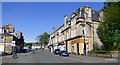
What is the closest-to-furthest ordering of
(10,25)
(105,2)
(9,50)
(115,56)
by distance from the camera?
(115,56)
(105,2)
(9,50)
(10,25)

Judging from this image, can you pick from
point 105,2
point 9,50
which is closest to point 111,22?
point 105,2

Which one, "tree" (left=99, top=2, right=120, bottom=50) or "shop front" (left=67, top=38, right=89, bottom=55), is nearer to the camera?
"tree" (left=99, top=2, right=120, bottom=50)

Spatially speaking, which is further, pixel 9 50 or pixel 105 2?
pixel 9 50

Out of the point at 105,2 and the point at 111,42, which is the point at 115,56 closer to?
the point at 111,42

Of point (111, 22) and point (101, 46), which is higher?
point (111, 22)

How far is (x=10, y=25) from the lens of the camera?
66.6 meters

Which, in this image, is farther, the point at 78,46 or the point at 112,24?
the point at 78,46

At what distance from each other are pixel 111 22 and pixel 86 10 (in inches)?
406

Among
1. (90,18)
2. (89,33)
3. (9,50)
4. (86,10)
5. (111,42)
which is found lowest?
(9,50)

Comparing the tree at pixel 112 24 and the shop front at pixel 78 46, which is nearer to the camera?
the tree at pixel 112 24

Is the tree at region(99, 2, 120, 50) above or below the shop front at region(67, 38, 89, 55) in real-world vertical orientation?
above

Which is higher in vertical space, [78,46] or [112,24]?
[112,24]

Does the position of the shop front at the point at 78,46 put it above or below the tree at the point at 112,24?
below

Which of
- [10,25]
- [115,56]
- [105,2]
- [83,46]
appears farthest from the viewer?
[10,25]
